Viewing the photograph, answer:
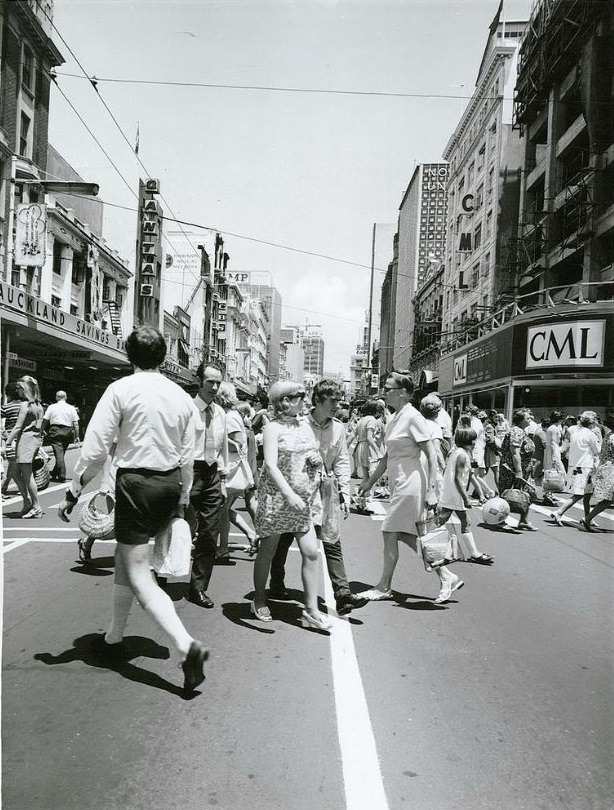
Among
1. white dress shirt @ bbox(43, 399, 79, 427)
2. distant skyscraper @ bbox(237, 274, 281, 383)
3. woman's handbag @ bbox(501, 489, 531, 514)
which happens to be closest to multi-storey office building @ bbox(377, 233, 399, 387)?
distant skyscraper @ bbox(237, 274, 281, 383)

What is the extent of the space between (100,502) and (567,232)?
26821 millimetres

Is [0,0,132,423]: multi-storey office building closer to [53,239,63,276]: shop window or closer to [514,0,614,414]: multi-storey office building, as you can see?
[53,239,63,276]: shop window

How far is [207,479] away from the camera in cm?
537

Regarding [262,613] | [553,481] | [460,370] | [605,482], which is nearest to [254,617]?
[262,613]

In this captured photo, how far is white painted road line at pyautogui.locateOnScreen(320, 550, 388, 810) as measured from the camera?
8.57 ft

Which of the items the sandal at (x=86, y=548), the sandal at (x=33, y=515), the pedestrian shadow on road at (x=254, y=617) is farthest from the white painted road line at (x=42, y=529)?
the pedestrian shadow on road at (x=254, y=617)

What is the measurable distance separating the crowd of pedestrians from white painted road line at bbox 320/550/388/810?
555mm

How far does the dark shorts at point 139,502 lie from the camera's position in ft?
11.3

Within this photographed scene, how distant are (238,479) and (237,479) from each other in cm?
1

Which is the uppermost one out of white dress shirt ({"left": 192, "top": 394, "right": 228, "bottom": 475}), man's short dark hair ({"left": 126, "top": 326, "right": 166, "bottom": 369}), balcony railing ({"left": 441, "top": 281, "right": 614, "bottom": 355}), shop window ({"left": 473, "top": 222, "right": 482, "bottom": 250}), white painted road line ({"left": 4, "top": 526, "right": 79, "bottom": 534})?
shop window ({"left": 473, "top": 222, "right": 482, "bottom": 250})

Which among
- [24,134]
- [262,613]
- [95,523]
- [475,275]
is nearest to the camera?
[262,613]

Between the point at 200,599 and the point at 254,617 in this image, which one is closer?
the point at 254,617

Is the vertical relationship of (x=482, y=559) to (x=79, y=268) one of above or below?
below

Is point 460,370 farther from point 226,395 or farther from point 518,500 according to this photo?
point 226,395
